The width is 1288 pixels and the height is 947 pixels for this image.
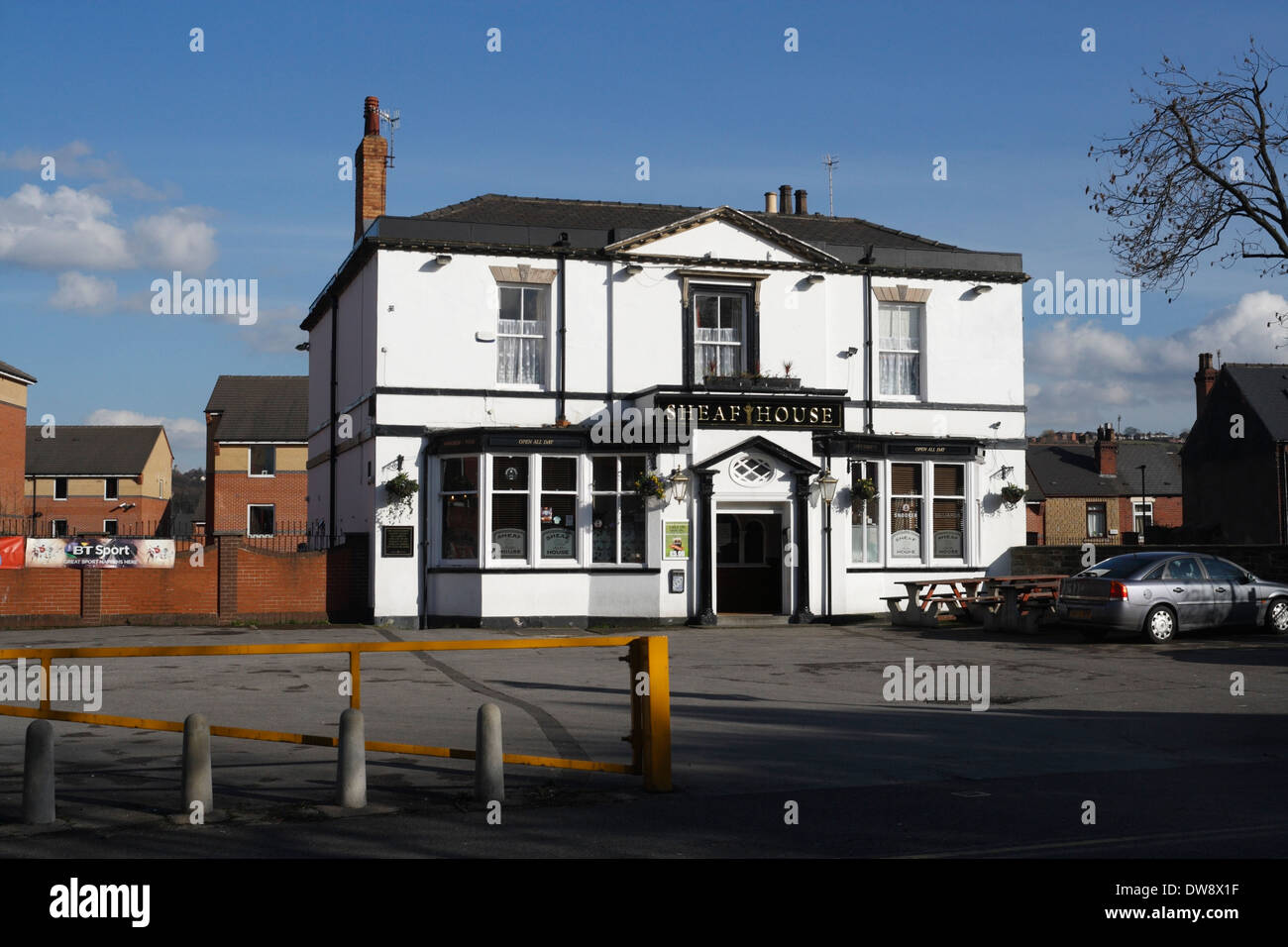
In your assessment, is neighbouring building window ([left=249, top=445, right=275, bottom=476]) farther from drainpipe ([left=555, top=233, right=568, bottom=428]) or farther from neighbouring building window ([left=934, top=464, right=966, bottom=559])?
neighbouring building window ([left=934, top=464, right=966, bottom=559])

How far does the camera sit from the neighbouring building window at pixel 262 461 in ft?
200

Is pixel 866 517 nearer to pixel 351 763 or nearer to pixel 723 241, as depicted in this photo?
pixel 723 241


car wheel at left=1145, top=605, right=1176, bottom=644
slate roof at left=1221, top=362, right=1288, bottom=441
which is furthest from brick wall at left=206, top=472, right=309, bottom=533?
car wheel at left=1145, top=605, right=1176, bottom=644

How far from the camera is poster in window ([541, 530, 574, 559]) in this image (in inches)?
957

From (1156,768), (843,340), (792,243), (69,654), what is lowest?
(1156,768)

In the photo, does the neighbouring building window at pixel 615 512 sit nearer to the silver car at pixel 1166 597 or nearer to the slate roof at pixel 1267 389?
the silver car at pixel 1166 597

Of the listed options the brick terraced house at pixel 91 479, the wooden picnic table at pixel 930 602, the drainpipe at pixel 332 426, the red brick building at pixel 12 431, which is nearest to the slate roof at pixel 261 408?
the red brick building at pixel 12 431

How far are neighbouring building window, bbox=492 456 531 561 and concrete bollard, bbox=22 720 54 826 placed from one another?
1631 cm

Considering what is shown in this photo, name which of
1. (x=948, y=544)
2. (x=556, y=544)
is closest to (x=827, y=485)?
(x=948, y=544)
